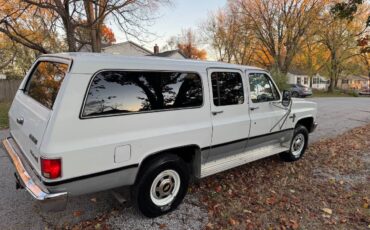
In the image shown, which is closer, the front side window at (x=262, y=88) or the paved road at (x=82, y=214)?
the paved road at (x=82, y=214)

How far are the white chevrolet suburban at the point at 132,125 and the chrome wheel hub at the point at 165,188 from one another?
0.01m

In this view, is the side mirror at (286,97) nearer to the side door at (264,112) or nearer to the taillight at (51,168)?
the side door at (264,112)

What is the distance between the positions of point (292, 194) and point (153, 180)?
235 cm

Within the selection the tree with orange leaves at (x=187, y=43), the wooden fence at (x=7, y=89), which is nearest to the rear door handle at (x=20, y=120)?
the wooden fence at (x=7, y=89)

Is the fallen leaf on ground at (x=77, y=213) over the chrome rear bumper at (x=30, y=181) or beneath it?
beneath

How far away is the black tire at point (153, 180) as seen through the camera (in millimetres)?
3365

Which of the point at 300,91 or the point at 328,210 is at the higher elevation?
the point at 300,91

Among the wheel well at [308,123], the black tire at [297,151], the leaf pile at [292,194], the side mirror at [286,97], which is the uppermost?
the side mirror at [286,97]

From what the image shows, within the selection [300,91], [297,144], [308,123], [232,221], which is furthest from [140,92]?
[300,91]

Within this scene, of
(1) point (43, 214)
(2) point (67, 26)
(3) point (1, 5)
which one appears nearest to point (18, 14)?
(3) point (1, 5)

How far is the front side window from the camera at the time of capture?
4.70m

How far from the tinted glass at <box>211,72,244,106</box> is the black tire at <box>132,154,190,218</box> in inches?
42.9

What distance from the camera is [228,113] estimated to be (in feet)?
13.7

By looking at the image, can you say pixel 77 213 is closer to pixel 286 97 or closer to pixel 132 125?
pixel 132 125
